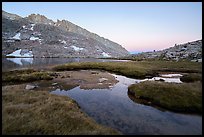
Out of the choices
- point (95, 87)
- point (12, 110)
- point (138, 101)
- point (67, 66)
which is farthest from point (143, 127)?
point (67, 66)

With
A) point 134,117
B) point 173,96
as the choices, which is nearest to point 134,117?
point 134,117

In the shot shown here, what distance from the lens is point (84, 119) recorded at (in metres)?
17.5

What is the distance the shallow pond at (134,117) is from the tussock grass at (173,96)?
4.55 ft

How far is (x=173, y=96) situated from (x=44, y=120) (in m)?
17.7

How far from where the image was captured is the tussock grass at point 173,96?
22.6m

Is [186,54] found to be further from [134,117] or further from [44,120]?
[44,120]

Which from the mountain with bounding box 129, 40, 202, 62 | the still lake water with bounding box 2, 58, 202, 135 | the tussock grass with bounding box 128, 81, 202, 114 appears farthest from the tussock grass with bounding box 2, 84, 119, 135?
the mountain with bounding box 129, 40, 202, 62

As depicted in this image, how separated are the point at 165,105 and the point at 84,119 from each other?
11822 mm

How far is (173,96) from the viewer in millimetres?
25312

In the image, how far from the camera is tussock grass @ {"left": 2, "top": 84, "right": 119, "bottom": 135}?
14797 mm

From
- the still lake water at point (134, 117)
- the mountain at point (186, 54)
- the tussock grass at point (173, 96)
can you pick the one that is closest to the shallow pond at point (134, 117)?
the still lake water at point (134, 117)

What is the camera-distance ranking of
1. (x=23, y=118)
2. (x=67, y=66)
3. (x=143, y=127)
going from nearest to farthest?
(x=23, y=118), (x=143, y=127), (x=67, y=66)

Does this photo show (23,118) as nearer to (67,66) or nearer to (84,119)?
(84,119)

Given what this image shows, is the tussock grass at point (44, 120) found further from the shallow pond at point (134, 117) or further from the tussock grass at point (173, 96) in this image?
the tussock grass at point (173, 96)
